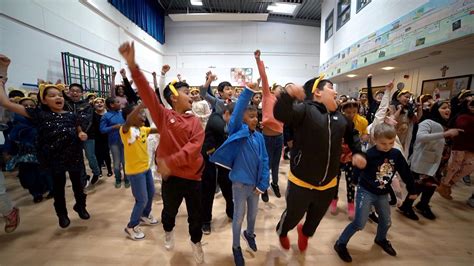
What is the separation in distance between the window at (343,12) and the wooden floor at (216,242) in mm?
8451

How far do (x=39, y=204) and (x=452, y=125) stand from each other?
648 cm

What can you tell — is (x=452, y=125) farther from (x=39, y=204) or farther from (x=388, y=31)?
(x=39, y=204)

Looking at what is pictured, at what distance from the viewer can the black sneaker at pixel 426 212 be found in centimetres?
303

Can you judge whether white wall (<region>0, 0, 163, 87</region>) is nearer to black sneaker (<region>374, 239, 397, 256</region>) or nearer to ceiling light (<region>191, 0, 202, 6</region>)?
ceiling light (<region>191, 0, 202, 6</region>)

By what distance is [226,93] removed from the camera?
147 inches

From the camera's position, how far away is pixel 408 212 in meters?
3.06

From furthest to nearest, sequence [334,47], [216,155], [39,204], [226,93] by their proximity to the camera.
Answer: [334,47] < [226,93] < [39,204] < [216,155]

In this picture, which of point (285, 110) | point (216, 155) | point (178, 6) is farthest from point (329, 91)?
point (178, 6)

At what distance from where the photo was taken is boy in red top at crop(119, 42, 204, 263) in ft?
5.77

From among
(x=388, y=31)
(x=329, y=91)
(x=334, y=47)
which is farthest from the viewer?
(x=334, y=47)

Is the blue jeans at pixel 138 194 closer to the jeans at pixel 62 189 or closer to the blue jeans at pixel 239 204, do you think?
the jeans at pixel 62 189

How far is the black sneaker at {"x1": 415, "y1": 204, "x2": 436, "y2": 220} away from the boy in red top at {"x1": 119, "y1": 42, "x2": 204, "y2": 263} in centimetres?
311

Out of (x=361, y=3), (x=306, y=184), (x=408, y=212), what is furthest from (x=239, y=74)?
(x=306, y=184)

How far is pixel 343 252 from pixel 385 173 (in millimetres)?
891
